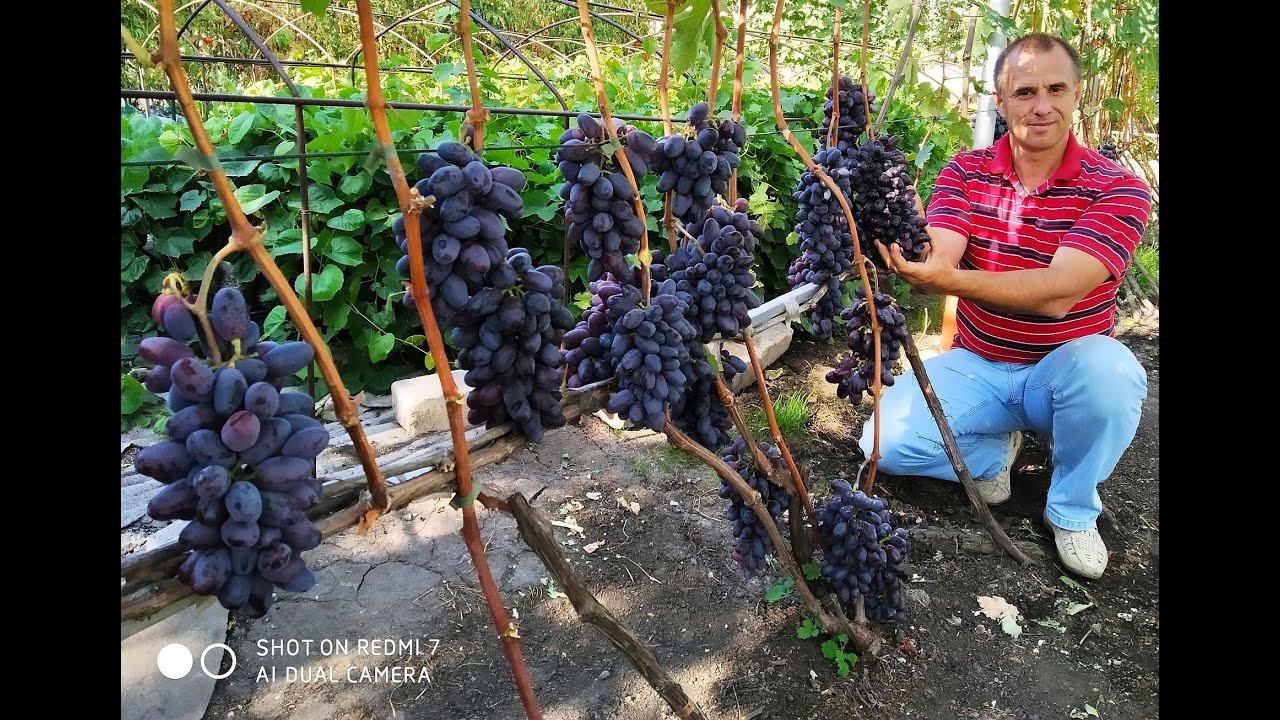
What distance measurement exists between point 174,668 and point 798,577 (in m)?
1.47

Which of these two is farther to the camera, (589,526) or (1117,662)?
(589,526)

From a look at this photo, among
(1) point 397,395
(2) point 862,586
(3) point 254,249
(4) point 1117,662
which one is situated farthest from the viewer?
(1) point 397,395

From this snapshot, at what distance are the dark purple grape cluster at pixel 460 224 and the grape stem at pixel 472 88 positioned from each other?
3cm

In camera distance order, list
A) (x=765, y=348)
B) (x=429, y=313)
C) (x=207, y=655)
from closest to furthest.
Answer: (x=429, y=313) < (x=207, y=655) < (x=765, y=348)

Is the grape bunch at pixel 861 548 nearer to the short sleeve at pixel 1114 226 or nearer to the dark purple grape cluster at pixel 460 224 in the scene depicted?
the short sleeve at pixel 1114 226

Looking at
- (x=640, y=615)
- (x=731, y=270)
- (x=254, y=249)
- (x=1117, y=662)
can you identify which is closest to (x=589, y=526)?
(x=640, y=615)

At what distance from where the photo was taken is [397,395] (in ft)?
10.3

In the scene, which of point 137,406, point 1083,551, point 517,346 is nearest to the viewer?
point 517,346

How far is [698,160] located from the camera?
4.64ft

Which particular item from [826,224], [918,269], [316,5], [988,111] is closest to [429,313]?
[316,5]

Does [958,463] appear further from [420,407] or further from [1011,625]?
[420,407]

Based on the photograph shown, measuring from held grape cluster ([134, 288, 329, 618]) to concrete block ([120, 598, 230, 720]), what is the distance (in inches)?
42.2
